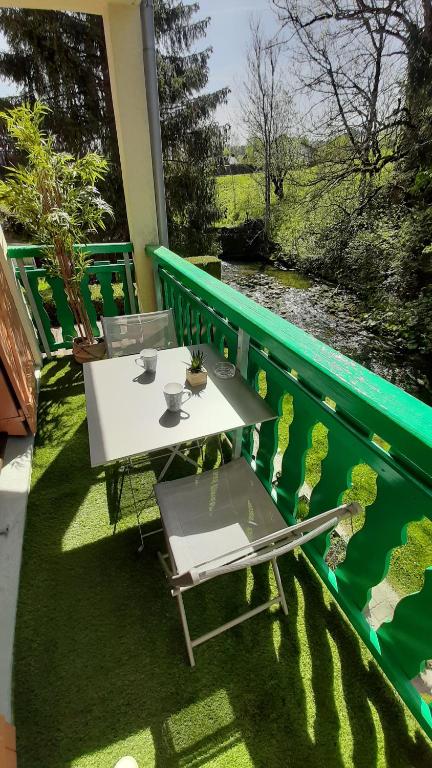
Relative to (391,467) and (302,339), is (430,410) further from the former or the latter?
(302,339)

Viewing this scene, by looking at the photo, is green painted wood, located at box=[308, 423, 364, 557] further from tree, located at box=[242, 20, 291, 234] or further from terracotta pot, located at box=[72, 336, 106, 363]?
tree, located at box=[242, 20, 291, 234]

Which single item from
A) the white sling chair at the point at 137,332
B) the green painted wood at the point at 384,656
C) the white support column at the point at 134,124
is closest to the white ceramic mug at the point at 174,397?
the green painted wood at the point at 384,656

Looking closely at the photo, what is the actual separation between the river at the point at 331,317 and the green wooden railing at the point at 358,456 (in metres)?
5.56

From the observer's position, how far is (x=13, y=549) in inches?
77.0

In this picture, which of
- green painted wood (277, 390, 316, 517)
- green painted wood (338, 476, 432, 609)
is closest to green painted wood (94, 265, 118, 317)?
green painted wood (277, 390, 316, 517)

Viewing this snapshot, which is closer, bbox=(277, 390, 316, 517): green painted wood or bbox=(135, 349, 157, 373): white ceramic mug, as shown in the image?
bbox=(277, 390, 316, 517): green painted wood

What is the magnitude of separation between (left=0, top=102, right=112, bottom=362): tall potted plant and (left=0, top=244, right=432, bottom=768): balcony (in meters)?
1.85

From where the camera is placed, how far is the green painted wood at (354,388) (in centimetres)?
91

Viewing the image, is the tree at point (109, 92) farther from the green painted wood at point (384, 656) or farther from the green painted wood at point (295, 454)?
the green painted wood at point (384, 656)

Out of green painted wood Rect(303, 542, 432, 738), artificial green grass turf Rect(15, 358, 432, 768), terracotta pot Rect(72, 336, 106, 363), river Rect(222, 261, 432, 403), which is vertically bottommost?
river Rect(222, 261, 432, 403)

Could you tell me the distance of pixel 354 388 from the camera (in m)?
1.06

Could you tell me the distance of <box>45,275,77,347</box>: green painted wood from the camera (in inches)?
139

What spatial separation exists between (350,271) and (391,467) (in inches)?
346

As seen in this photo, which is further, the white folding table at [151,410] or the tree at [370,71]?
the tree at [370,71]
